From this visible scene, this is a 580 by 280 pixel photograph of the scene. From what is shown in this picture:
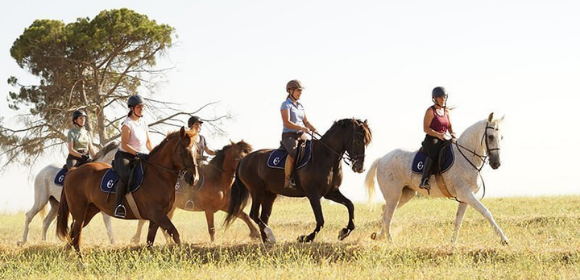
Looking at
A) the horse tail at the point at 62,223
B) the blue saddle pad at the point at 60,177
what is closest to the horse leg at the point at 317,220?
the horse tail at the point at 62,223

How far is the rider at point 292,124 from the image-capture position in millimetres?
12805

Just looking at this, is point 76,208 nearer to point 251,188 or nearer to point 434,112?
point 251,188

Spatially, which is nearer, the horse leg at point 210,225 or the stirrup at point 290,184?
the stirrup at point 290,184

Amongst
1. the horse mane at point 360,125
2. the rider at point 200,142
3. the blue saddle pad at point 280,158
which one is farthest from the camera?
the rider at point 200,142

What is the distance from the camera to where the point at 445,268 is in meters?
9.91

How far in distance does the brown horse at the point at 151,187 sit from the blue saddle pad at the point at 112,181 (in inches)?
2.6

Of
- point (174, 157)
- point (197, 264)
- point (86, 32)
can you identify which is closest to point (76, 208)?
point (174, 157)

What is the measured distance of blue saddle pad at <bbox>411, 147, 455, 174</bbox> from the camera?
497 inches

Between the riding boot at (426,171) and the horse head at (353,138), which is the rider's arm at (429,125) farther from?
the horse head at (353,138)

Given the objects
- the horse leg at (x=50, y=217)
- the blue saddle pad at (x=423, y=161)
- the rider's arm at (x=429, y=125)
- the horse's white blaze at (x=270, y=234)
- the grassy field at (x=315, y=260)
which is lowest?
the grassy field at (x=315, y=260)

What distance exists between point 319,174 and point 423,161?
191 cm

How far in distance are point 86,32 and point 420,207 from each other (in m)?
17.4

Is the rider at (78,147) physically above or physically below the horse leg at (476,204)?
above

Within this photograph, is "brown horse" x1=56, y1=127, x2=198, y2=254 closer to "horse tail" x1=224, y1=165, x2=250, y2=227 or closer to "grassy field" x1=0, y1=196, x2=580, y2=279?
"grassy field" x1=0, y1=196, x2=580, y2=279
